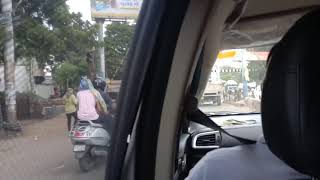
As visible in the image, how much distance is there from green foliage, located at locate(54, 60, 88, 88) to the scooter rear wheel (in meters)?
0.23

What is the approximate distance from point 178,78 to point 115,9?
32cm

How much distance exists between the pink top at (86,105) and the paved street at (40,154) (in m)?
0.06

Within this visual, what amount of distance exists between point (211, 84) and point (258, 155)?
3.86 feet

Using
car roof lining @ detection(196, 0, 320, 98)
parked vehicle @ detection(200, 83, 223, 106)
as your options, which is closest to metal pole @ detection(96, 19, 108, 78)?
car roof lining @ detection(196, 0, 320, 98)

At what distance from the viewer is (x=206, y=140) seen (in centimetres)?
→ 413

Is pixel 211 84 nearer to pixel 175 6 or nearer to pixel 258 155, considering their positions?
pixel 258 155

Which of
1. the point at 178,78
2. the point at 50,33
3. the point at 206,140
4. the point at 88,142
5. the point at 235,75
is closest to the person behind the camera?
the point at 50,33

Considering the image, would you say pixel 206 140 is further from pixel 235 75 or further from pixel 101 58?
pixel 101 58

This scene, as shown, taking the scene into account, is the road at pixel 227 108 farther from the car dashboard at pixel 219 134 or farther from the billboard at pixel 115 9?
the billboard at pixel 115 9

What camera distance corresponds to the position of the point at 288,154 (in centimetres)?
108

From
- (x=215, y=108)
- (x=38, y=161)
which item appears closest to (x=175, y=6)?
(x=38, y=161)

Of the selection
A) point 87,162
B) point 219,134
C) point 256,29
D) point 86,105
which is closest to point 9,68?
point 86,105

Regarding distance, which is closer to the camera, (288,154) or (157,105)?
(288,154)

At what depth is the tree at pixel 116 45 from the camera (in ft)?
4.06
